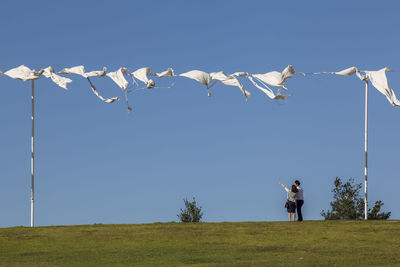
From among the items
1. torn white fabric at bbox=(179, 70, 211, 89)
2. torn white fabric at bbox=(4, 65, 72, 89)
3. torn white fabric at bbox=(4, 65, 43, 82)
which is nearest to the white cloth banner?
torn white fabric at bbox=(179, 70, 211, 89)

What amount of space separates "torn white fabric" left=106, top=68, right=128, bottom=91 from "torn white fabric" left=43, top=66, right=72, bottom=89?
2.47 metres

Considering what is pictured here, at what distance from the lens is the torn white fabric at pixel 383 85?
26378 millimetres

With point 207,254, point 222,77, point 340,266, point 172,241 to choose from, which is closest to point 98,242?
point 172,241

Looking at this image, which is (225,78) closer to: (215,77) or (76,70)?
(215,77)

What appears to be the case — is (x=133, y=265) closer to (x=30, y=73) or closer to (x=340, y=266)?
(x=340, y=266)

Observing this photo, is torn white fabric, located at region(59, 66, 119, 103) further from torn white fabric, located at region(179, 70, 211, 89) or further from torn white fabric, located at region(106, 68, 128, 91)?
torn white fabric, located at region(179, 70, 211, 89)

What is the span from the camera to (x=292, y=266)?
20.7 m

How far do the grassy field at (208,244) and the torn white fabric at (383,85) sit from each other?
236 inches

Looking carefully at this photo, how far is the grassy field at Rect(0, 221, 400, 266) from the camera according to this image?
73.9 feet

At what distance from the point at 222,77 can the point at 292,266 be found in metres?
8.70

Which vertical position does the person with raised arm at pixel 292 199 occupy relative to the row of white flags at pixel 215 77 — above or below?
below

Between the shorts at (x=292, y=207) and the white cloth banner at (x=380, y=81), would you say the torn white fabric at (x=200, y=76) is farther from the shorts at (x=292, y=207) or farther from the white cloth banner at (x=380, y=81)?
the shorts at (x=292, y=207)

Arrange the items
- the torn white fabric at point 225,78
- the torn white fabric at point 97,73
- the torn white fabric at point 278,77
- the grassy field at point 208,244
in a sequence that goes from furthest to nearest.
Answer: the torn white fabric at point 97,73 → the torn white fabric at point 225,78 → the torn white fabric at point 278,77 → the grassy field at point 208,244

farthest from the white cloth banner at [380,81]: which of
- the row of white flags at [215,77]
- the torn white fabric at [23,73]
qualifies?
the torn white fabric at [23,73]
